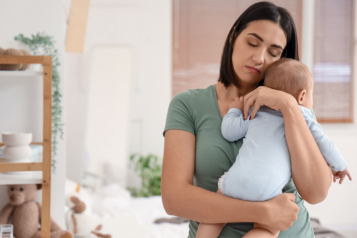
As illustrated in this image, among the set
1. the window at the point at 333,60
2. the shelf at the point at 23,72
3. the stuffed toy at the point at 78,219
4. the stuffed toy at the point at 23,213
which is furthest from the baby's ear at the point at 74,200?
the window at the point at 333,60

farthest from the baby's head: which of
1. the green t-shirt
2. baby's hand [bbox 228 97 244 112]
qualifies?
the green t-shirt

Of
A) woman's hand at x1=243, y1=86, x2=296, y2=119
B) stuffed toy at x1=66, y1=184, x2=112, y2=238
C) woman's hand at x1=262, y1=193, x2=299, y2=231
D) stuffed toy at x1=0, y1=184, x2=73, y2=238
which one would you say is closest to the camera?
woman's hand at x1=262, y1=193, x2=299, y2=231

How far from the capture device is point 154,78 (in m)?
4.03

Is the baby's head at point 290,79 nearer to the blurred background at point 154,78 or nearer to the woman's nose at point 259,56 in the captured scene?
the woman's nose at point 259,56

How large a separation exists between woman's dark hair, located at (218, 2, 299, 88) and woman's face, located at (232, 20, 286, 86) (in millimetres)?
20

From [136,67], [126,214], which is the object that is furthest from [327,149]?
[136,67]

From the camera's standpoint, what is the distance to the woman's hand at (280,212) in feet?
3.05

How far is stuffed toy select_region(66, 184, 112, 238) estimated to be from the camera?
2265mm

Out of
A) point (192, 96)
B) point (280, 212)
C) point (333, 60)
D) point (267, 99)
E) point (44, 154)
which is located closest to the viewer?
point (280, 212)

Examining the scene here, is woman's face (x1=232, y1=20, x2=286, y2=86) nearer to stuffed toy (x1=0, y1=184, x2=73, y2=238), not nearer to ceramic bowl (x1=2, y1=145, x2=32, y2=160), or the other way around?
ceramic bowl (x1=2, y1=145, x2=32, y2=160)

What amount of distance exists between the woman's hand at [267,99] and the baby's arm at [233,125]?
3cm

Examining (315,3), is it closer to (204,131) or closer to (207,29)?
(207,29)

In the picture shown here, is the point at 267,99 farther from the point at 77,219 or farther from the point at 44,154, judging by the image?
the point at 77,219

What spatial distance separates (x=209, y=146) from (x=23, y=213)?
125 centimetres
